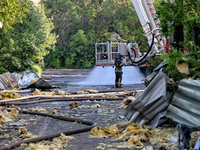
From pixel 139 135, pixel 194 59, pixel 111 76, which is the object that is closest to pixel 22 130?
pixel 139 135

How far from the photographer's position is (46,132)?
745 cm

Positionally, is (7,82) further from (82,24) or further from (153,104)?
(82,24)

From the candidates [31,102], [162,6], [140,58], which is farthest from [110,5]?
Result: [162,6]

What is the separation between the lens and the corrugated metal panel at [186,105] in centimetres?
581

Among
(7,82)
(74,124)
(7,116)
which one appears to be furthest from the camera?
(7,82)

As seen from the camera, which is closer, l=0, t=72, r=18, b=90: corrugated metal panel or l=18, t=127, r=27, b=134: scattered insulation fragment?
l=18, t=127, r=27, b=134: scattered insulation fragment

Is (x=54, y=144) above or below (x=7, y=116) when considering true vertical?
above

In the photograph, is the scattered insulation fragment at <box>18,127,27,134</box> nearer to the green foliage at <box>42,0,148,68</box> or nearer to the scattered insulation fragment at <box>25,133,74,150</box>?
the scattered insulation fragment at <box>25,133,74,150</box>

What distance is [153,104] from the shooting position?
7.62 meters

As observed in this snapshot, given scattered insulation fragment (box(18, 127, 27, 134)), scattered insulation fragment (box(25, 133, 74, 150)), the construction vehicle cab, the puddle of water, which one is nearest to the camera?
scattered insulation fragment (box(25, 133, 74, 150))

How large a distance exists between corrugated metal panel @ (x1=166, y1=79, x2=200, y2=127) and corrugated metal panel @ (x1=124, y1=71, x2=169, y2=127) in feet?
3.77

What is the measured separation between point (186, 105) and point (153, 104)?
1.60 m

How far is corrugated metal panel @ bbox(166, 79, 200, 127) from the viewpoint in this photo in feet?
19.1

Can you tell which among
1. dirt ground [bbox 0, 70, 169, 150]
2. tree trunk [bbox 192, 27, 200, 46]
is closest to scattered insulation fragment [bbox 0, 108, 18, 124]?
dirt ground [bbox 0, 70, 169, 150]
